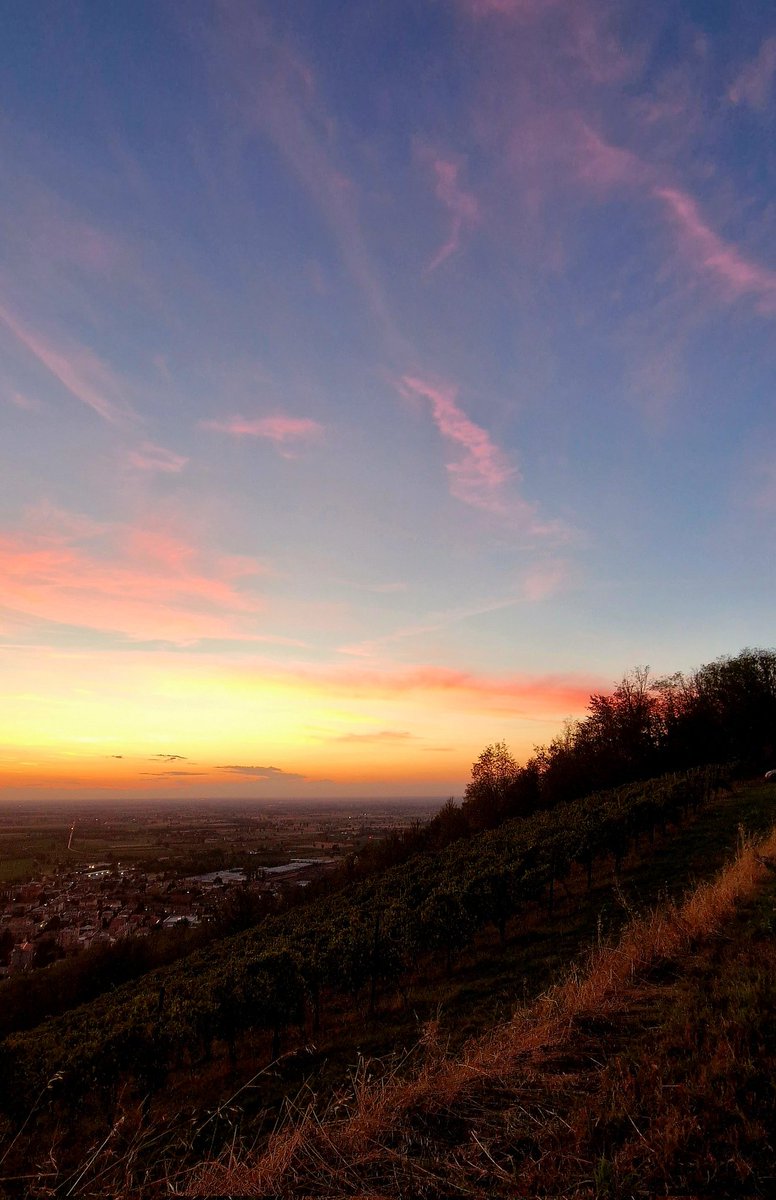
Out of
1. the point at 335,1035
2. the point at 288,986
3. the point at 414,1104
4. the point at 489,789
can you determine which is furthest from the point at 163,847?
the point at 414,1104

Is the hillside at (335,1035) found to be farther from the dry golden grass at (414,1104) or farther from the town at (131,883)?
the town at (131,883)

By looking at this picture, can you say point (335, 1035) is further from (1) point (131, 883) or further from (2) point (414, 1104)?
(1) point (131, 883)

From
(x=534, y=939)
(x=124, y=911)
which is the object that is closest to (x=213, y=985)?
(x=534, y=939)

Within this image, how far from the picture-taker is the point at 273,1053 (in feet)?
54.7

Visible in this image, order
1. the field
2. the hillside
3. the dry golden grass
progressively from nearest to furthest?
the dry golden grass, the hillside, the field

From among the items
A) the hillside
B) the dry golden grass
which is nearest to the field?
the hillside

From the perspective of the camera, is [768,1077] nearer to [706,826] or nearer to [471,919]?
[471,919]

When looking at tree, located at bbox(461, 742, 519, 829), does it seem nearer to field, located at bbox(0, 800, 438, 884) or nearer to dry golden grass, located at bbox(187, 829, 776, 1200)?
field, located at bbox(0, 800, 438, 884)

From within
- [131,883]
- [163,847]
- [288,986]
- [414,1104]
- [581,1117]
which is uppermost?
[581,1117]

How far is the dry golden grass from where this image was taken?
4656 mm

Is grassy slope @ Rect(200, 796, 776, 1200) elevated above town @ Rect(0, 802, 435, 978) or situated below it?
above

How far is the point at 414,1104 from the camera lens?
573cm

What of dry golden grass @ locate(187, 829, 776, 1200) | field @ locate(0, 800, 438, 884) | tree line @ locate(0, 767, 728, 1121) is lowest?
field @ locate(0, 800, 438, 884)

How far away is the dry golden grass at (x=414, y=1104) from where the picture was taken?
466 centimetres
